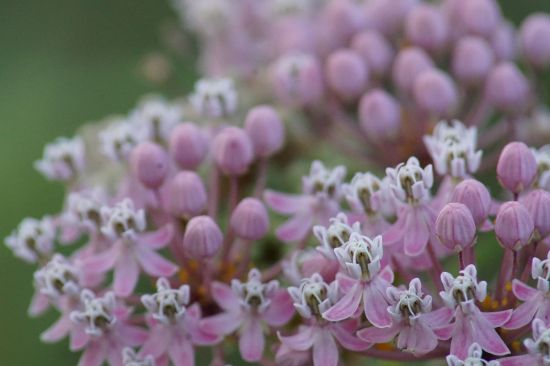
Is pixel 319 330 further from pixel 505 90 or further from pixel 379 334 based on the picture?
pixel 505 90

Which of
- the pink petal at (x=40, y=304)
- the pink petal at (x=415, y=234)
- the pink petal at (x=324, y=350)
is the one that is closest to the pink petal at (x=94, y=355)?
the pink petal at (x=40, y=304)

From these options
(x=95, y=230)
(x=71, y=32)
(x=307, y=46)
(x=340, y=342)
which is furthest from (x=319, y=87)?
(x=71, y=32)

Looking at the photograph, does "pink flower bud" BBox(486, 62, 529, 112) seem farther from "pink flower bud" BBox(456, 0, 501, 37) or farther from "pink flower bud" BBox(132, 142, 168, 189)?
"pink flower bud" BBox(132, 142, 168, 189)

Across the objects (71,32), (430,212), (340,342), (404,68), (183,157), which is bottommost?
(340,342)

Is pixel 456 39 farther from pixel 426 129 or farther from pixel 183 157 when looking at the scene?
pixel 183 157

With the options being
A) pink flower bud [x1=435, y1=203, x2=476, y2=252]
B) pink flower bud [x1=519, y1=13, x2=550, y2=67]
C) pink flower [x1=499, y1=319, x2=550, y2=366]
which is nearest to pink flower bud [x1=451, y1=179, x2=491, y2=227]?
pink flower bud [x1=435, y1=203, x2=476, y2=252]
